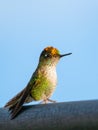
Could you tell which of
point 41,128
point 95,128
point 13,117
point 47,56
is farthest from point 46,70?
point 95,128

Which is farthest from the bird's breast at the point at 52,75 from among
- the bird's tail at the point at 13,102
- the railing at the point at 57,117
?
the railing at the point at 57,117

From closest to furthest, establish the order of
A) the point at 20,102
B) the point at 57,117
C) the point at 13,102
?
the point at 57,117 < the point at 20,102 < the point at 13,102

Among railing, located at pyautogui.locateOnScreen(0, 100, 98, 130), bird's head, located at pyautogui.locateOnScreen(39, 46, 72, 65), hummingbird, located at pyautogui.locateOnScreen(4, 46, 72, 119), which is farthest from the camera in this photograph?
bird's head, located at pyautogui.locateOnScreen(39, 46, 72, 65)

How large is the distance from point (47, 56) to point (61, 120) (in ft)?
4.44

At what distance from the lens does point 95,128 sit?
1.90 meters

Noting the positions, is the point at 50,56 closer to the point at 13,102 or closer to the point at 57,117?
the point at 13,102

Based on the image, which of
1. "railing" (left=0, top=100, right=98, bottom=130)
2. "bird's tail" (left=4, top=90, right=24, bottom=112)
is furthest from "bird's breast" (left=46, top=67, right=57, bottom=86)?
"railing" (left=0, top=100, right=98, bottom=130)

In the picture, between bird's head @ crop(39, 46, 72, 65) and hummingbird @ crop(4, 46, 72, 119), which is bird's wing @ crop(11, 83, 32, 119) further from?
bird's head @ crop(39, 46, 72, 65)

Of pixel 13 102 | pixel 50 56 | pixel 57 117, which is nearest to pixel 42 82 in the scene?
pixel 50 56

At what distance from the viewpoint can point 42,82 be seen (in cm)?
327

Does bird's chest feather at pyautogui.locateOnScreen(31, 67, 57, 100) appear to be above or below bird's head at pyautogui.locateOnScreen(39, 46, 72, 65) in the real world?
below

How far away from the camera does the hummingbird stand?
2.86 metres

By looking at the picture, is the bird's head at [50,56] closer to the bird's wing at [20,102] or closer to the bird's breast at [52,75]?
the bird's breast at [52,75]

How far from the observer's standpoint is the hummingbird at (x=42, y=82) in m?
2.86
